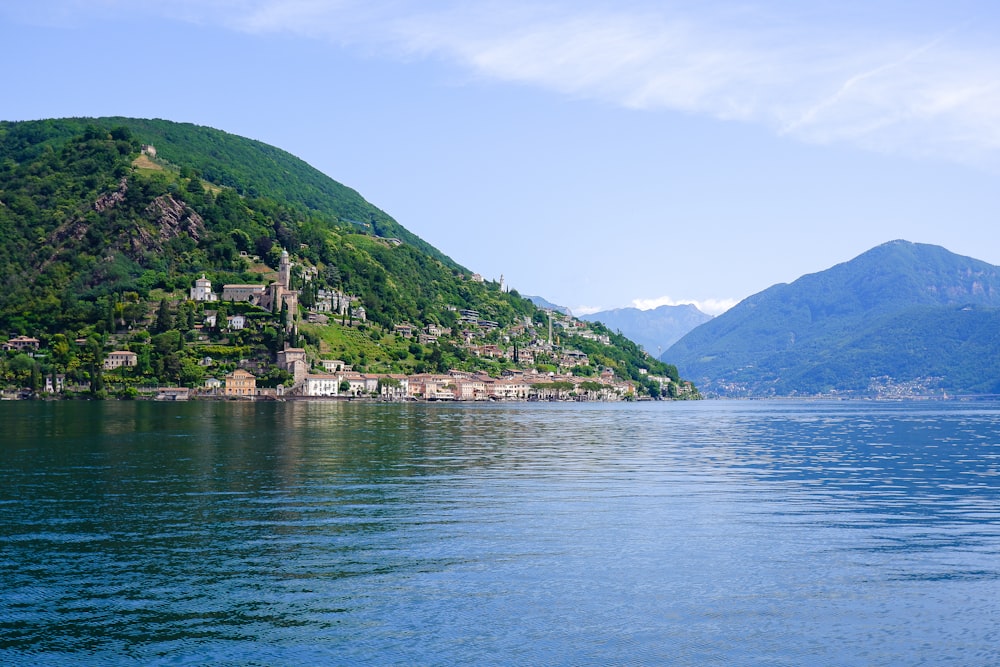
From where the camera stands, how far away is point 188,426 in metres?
90.4

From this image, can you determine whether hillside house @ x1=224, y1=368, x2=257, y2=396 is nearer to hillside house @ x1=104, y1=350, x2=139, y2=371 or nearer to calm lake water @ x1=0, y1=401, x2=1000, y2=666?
hillside house @ x1=104, y1=350, x2=139, y2=371

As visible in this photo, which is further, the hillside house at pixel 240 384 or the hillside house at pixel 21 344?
the hillside house at pixel 21 344

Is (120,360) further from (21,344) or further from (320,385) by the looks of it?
(320,385)

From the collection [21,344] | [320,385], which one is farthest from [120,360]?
[320,385]

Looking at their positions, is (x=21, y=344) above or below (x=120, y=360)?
above

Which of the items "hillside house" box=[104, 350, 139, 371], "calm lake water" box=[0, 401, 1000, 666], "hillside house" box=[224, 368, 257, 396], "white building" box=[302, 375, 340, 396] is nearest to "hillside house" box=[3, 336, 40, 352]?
"hillside house" box=[104, 350, 139, 371]

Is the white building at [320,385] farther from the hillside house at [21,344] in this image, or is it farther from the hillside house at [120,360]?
the hillside house at [21,344]

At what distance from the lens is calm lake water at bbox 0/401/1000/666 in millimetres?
21672

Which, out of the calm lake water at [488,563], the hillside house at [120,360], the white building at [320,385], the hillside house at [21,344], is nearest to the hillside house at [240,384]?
the white building at [320,385]

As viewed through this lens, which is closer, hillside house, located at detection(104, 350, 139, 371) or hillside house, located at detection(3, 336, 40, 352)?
hillside house, located at detection(104, 350, 139, 371)

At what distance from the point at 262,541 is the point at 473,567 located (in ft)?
26.7

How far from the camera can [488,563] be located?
1131 inches

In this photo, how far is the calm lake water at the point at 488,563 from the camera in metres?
21.7

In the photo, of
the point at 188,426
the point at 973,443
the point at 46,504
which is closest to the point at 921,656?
the point at 46,504
